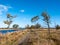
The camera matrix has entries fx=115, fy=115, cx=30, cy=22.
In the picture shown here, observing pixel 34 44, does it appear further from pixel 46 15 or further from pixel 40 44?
pixel 46 15

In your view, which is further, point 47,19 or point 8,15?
point 8,15

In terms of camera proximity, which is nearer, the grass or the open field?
the open field

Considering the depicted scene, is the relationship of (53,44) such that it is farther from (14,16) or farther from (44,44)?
(14,16)

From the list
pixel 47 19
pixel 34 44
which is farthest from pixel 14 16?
pixel 34 44

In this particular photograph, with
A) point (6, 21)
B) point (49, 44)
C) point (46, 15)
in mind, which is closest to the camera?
point (49, 44)

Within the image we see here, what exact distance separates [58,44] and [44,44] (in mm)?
1177

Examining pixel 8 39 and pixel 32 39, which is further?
pixel 8 39

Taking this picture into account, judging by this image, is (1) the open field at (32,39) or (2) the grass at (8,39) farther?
(2) the grass at (8,39)

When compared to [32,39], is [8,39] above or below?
below

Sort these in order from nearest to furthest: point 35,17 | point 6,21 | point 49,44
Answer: point 49,44, point 35,17, point 6,21

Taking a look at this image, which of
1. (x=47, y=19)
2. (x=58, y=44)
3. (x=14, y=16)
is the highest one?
(x=14, y=16)

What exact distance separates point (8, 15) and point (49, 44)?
4560 cm

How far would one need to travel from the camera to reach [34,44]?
923 centimetres

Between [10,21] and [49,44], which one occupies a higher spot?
[10,21]
